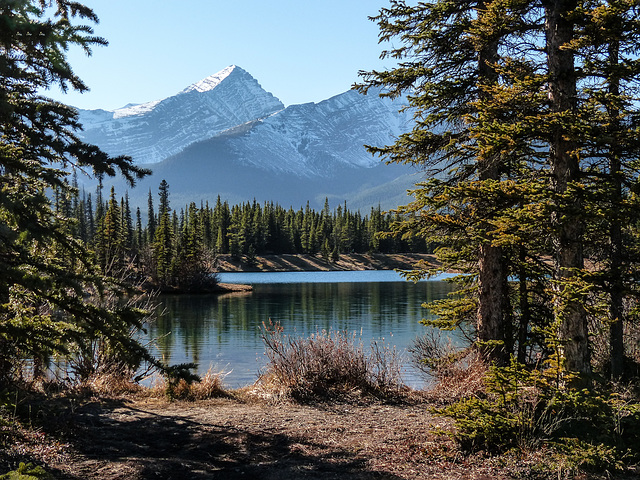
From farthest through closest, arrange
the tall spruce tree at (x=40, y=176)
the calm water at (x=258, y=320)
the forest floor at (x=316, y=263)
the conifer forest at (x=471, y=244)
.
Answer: the forest floor at (x=316, y=263) < the calm water at (x=258, y=320) < the conifer forest at (x=471, y=244) < the tall spruce tree at (x=40, y=176)

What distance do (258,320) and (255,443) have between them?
1259 inches

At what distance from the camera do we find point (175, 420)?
8.59 metres

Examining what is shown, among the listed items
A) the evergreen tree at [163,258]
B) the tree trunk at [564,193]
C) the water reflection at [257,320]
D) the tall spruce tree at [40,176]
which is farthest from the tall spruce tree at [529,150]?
the evergreen tree at [163,258]

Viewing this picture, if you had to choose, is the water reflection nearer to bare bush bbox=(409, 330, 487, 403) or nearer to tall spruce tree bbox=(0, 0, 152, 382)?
bare bush bbox=(409, 330, 487, 403)

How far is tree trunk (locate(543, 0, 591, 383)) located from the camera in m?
6.45

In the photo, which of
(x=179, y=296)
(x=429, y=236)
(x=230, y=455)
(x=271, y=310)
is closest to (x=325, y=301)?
(x=271, y=310)

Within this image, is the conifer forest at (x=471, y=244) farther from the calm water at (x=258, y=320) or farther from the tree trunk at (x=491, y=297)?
the calm water at (x=258, y=320)

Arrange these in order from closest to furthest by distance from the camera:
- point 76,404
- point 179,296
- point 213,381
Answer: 1. point 76,404
2. point 213,381
3. point 179,296

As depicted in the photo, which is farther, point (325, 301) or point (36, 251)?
point (325, 301)

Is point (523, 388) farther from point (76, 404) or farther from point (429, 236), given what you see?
point (76, 404)

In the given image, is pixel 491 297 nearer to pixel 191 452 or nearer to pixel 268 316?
pixel 191 452

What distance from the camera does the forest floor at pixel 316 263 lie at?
4370 inches

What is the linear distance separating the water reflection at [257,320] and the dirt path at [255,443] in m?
6.79

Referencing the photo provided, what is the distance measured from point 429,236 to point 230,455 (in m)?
6.14
